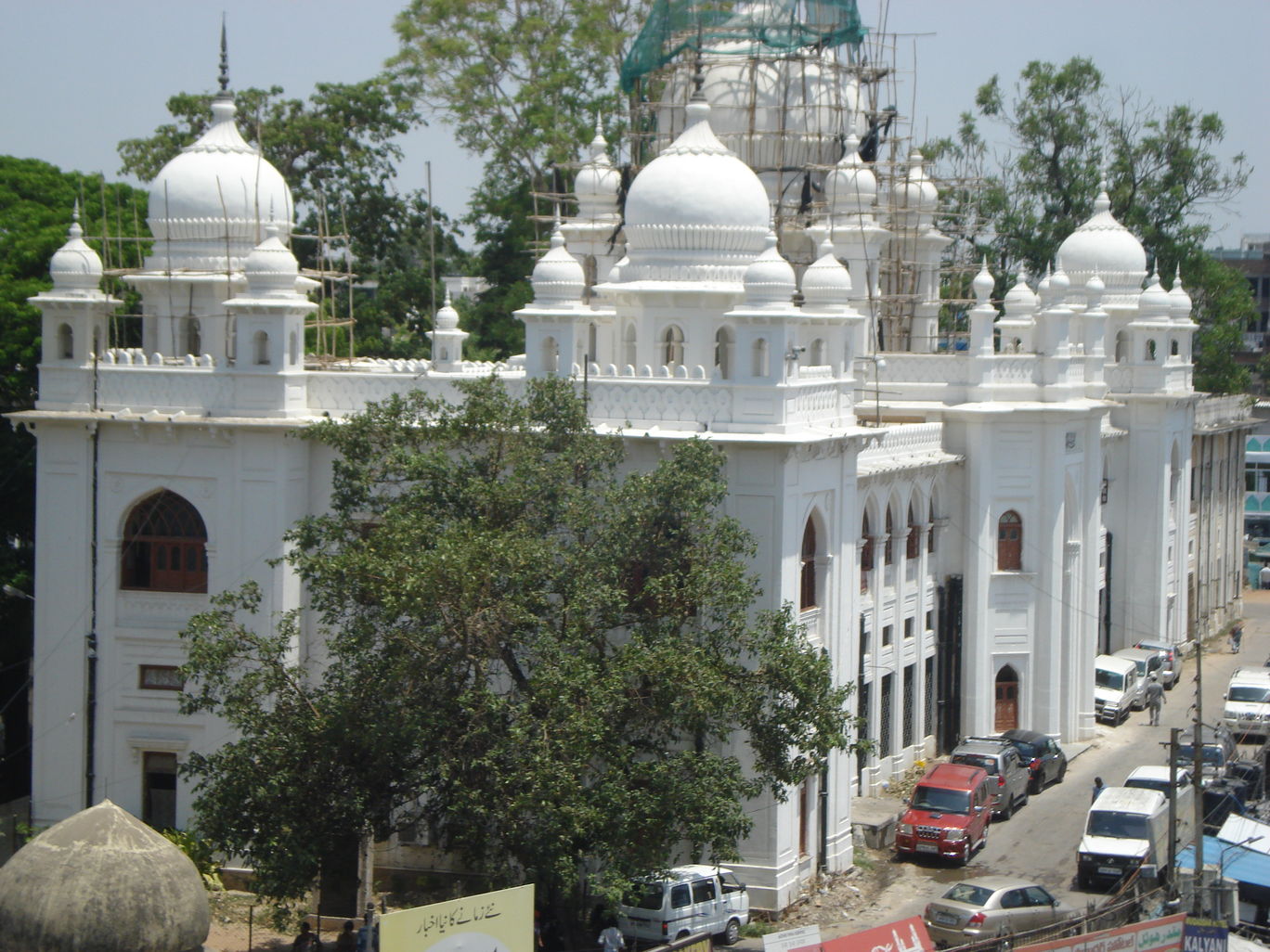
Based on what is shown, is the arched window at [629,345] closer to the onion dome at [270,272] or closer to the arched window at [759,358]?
the arched window at [759,358]

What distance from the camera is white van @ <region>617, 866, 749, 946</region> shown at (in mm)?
23562

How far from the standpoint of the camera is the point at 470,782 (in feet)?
71.5

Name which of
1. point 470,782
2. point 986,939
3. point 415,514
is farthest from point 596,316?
point 986,939

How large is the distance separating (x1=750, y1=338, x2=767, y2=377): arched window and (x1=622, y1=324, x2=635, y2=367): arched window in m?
3.55

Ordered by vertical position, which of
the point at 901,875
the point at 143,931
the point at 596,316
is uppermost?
the point at 596,316

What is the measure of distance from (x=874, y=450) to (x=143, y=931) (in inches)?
682

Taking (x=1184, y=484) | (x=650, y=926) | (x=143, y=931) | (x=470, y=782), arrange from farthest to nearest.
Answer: (x=1184, y=484) < (x=650, y=926) < (x=470, y=782) < (x=143, y=931)

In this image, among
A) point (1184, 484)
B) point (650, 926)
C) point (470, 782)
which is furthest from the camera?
point (1184, 484)

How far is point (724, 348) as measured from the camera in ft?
95.7

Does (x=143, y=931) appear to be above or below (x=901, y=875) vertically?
above

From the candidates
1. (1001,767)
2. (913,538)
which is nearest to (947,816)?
(1001,767)

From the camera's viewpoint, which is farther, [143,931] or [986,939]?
[986,939]

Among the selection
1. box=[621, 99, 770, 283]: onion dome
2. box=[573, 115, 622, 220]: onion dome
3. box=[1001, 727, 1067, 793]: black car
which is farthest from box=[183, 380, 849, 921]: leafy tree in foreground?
box=[573, 115, 622, 220]: onion dome

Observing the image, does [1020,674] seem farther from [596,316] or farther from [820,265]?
[596,316]
